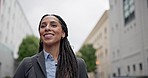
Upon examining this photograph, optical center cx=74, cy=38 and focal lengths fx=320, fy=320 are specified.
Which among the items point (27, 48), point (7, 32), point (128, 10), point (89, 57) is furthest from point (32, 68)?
point (89, 57)

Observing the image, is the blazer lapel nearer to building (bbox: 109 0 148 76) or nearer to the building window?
building (bbox: 109 0 148 76)

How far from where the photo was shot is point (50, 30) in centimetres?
225

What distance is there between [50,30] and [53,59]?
0.20 metres

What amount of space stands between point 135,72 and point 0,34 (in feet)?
66.4

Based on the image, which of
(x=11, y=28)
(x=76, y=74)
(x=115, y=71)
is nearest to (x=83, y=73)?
(x=76, y=74)

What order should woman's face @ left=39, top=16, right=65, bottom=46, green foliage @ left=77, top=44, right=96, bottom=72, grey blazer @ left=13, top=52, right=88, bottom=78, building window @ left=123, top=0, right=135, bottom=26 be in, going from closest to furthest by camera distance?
grey blazer @ left=13, top=52, right=88, bottom=78
woman's face @ left=39, top=16, right=65, bottom=46
building window @ left=123, top=0, right=135, bottom=26
green foliage @ left=77, top=44, right=96, bottom=72

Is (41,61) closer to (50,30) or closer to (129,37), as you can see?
(50,30)

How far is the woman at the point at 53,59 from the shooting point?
2.18m

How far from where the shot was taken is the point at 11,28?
2071 inches

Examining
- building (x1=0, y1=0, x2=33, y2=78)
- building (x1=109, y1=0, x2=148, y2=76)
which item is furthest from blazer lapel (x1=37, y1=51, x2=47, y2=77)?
building (x1=0, y1=0, x2=33, y2=78)

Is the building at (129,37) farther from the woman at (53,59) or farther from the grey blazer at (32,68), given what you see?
the grey blazer at (32,68)

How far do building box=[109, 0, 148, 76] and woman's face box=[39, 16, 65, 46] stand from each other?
89.9 feet

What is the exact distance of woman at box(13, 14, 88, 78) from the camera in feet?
7.14

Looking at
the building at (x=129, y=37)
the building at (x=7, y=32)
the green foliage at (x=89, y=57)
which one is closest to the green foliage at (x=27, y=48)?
the building at (x=7, y=32)
